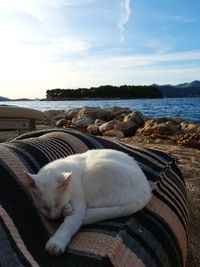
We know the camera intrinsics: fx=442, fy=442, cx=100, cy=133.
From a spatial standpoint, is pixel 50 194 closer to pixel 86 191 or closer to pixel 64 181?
pixel 64 181

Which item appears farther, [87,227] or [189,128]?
[189,128]

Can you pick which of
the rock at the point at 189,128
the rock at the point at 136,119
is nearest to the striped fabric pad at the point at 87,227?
the rock at the point at 189,128

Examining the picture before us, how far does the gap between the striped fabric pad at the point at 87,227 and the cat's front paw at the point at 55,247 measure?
0.03m

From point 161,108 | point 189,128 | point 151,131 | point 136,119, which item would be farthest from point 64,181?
point 161,108

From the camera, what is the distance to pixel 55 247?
88.9 inches

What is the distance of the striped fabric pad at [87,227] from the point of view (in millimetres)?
2217

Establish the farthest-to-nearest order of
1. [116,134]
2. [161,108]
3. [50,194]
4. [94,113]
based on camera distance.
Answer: [161,108], [94,113], [116,134], [50,194]

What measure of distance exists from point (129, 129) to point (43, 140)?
10.8 metres

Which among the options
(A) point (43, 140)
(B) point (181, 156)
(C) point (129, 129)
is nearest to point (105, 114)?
(C) point (129, 129)

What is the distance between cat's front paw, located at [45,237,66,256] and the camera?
88.6 inches

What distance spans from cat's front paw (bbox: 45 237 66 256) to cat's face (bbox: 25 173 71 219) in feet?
1.12

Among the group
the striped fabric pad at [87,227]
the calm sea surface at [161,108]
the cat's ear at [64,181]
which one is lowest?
the calm sea surface at [161,108]

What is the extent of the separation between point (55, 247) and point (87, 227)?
1.41ft

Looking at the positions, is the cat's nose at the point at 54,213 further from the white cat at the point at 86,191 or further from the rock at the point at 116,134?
the rock at the point at 116,134
